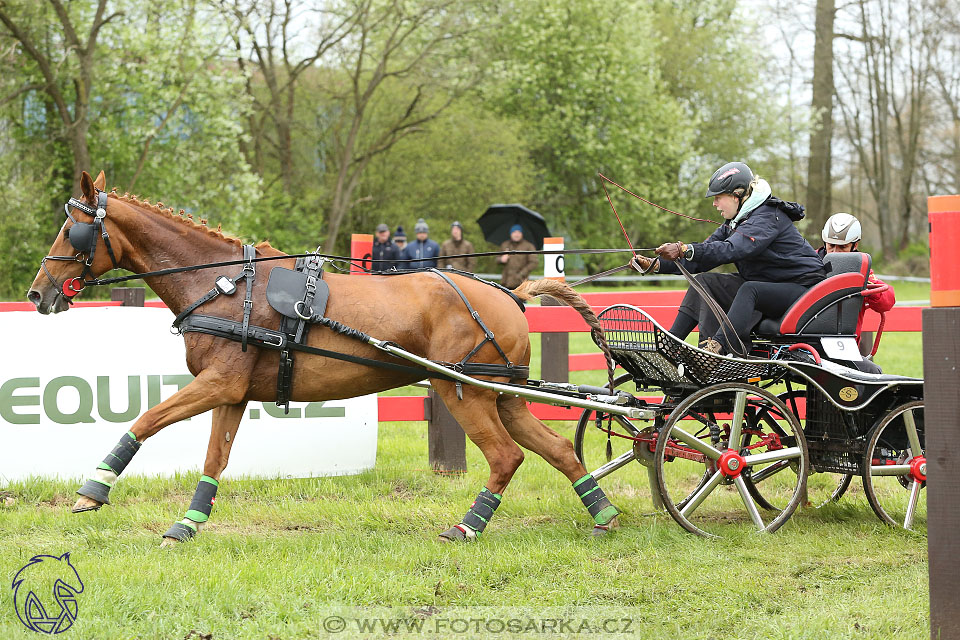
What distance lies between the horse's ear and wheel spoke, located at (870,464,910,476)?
462 centimetres

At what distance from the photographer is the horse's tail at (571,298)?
5.68 meters

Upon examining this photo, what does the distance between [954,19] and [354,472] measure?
29482mm

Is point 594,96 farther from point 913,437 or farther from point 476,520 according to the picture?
point 476,520

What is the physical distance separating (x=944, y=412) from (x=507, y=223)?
641 inches

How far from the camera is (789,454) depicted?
5480mm

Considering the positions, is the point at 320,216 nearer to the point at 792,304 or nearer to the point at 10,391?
the point at 10,391

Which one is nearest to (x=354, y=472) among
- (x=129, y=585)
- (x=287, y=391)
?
(x=287, y=391)

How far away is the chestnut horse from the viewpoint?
5.11 meters

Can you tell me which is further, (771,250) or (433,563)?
(771,250)

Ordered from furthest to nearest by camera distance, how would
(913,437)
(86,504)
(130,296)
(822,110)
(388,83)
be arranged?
(822,110)
(388,83)
(130,296)
(913,437)
(86,504)

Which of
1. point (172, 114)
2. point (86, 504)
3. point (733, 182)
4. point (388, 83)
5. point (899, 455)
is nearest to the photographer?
point (86, 504)

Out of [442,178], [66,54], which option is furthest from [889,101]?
[66,54]

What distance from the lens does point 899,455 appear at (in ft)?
18.9

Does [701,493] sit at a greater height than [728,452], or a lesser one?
lesser
